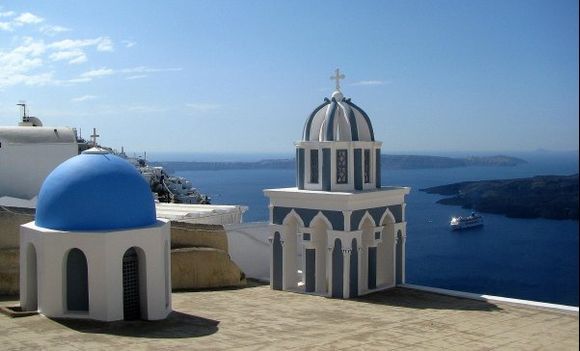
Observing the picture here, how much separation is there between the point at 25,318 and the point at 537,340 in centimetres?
952

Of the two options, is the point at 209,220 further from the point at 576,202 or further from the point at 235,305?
the point at 576,202

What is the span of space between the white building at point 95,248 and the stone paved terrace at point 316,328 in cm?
50

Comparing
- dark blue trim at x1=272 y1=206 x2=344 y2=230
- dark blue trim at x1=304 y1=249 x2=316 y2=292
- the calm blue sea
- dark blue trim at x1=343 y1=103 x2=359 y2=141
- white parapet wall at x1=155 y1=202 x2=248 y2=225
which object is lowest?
the calm blue sea

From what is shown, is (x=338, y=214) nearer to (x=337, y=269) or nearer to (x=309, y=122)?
(x=337, y=269)

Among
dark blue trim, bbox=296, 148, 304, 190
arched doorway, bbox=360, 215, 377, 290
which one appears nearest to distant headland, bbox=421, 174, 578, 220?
arched doorway, bbox=360, 215, 377, 290

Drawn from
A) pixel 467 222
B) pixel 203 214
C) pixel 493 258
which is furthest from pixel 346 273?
pixel 467 222

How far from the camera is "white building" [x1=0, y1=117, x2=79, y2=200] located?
81.4 feet

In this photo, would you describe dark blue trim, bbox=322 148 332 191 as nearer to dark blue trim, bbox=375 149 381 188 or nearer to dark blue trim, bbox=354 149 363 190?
dark blue trim, bbox=354 149 363 190

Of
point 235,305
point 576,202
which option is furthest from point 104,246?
point 576,202

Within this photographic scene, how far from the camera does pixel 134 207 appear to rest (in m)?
13.5

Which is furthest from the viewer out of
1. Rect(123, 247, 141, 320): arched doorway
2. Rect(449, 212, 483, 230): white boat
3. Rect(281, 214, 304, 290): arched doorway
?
Rect(449, 212, 483, 230): white boat

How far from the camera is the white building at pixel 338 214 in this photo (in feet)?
53.0

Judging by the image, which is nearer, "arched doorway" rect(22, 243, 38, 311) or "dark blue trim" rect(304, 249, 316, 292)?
"arched doorway" rect(22, 243, 38, 311)

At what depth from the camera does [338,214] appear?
16.0 metres
